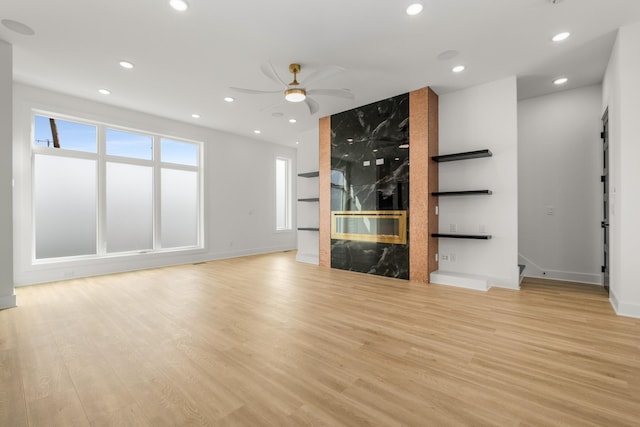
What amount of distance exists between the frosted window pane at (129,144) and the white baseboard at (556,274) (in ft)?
25.6

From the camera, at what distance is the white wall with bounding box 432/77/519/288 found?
425 cm

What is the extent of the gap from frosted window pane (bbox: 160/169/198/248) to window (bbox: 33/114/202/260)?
0.07ft

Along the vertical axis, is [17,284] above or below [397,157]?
below

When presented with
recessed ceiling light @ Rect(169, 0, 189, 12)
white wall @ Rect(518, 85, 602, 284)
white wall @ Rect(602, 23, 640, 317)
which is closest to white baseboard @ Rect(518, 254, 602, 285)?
white wall @ Rect(518, 85, 602, 284)

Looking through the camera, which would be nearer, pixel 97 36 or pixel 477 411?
pixel 477 411

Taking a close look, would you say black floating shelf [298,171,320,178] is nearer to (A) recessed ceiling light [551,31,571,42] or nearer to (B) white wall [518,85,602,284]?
(B) white wall [518,85,602,284]

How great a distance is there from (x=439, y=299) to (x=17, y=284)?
6.45 m

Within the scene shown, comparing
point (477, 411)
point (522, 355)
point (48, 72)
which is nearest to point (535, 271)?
point (522, 355)

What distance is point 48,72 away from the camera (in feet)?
13.7

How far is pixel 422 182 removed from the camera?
464cm

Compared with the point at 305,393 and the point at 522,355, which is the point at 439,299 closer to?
the point at 522,355

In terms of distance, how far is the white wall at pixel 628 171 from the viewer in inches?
120

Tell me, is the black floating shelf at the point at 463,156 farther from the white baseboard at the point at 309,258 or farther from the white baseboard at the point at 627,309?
the white baseboard at the point at 309,258

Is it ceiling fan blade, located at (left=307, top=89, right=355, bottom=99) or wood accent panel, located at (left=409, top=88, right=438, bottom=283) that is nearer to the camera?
ceiling fan blade, located at (left=307, top=89, right=355, bottom=99)
